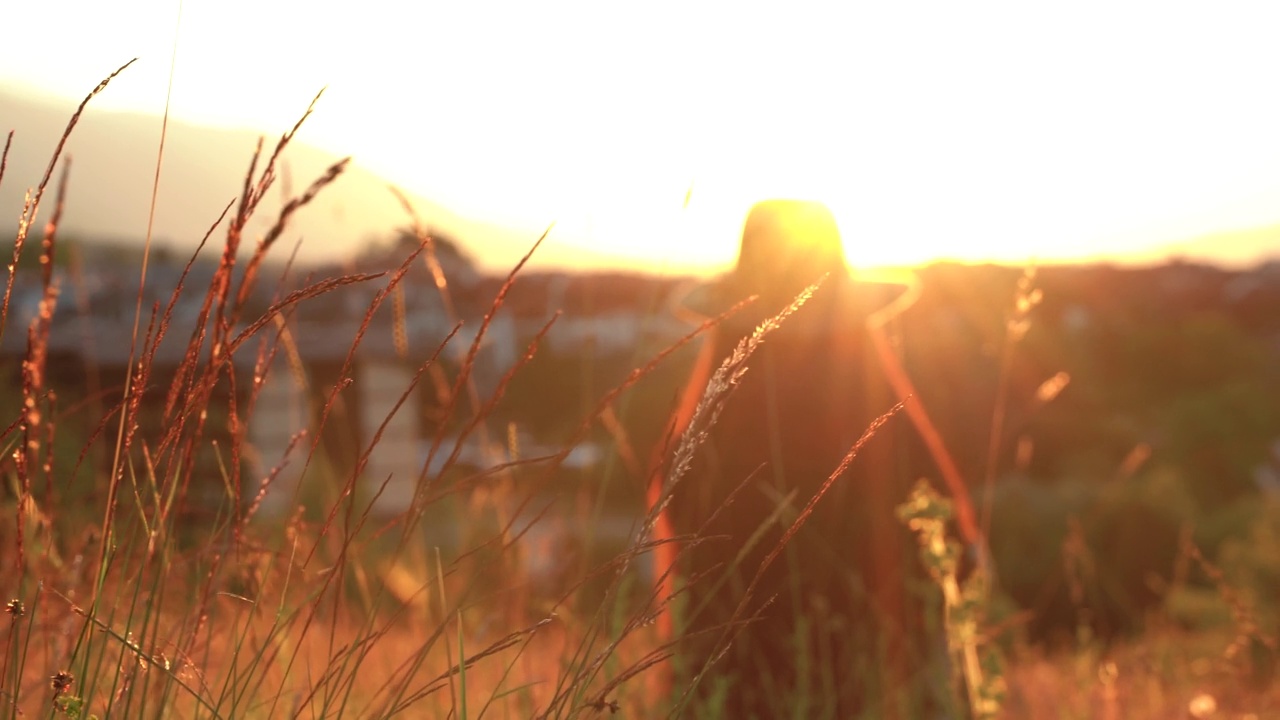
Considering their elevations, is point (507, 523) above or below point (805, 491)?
above

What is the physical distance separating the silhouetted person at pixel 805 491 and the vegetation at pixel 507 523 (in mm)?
159

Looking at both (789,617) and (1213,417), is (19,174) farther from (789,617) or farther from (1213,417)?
(1213,417)

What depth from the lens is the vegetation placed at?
112 centimetres

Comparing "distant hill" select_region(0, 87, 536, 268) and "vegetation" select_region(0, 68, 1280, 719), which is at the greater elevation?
"distant hill" select_region(0, 87, 536, 268)

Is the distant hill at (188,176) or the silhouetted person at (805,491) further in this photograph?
the silhouetted person at (805,491)

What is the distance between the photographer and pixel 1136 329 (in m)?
16.4

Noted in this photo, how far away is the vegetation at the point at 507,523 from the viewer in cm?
112

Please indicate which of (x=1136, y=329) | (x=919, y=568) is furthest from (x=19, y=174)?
(x=1136, y=329)

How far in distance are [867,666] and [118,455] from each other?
183 cm

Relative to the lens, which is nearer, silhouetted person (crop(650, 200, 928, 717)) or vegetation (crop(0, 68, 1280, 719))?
vegetation (crop(0, 68, 1280, 719))

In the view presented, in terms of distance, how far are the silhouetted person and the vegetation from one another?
0.52ft

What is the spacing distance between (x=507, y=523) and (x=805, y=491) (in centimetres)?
144

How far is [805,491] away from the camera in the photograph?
2688mm

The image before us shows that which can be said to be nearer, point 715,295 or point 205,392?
point 205,392
